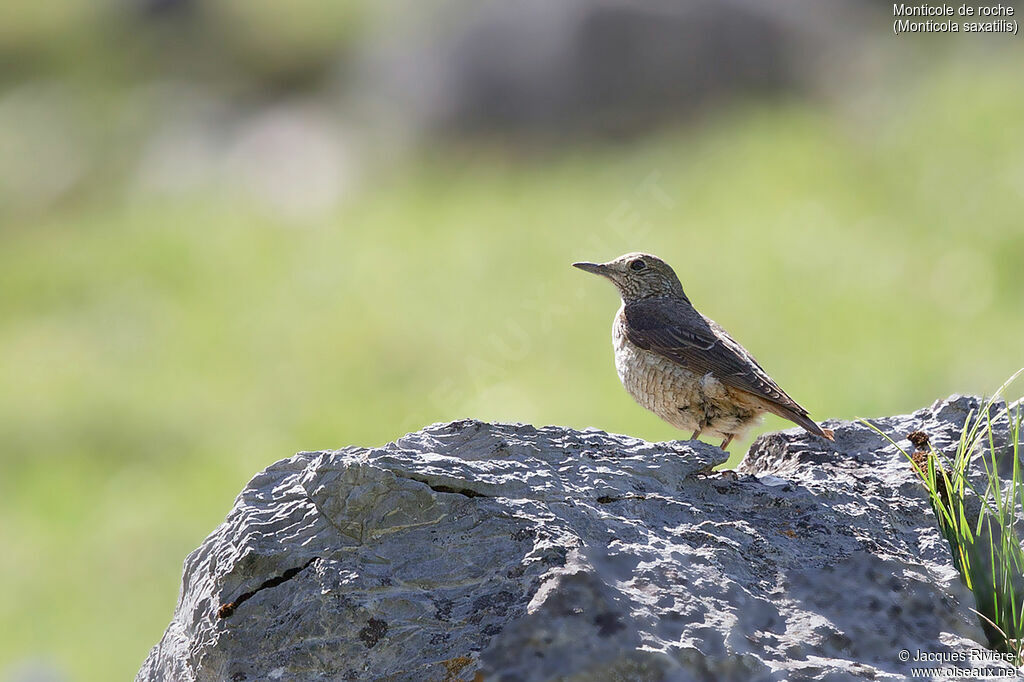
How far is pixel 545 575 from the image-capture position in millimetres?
3076

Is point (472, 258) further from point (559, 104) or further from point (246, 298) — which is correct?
point (559, 104)

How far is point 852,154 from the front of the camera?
13.6 meters

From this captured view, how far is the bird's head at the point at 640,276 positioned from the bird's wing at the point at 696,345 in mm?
114

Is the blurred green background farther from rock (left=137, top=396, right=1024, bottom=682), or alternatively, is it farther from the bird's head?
rock (left=137, top=396, right=1024, bottom=682)

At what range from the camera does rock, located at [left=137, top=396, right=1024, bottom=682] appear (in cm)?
301

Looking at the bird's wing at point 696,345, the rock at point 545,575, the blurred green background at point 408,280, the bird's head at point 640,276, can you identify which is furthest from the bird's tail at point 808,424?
the blurred green background at point 408,280

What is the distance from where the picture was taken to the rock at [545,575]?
3.01 meters

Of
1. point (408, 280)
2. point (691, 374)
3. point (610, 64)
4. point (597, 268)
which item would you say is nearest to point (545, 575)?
point (691, 374)

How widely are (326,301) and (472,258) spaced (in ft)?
5.34

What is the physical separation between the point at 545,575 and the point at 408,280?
9250 mm

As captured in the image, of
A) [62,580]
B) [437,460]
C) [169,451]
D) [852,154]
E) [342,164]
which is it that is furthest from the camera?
[342,164]

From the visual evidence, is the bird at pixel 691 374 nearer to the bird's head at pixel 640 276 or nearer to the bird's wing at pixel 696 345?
the bird's wing at pixel 696 345

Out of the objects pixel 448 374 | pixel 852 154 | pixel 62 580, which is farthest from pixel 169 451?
pixel 852 154

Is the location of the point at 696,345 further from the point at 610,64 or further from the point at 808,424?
the point at 610,64
